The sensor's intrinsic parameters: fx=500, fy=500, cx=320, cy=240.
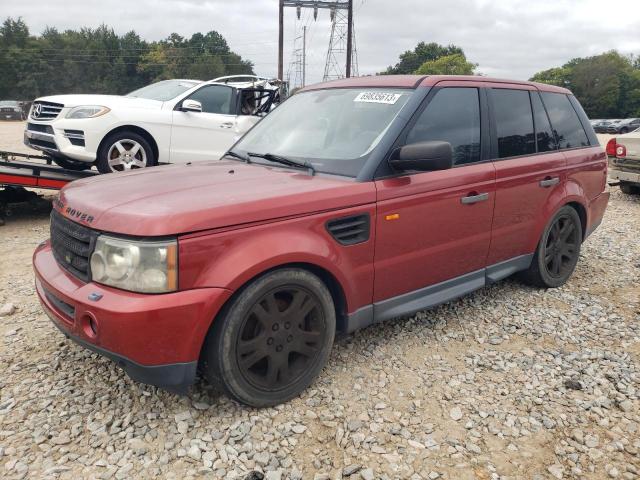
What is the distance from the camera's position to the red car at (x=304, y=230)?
2275 mm

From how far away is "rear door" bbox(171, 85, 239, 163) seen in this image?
24.0ft

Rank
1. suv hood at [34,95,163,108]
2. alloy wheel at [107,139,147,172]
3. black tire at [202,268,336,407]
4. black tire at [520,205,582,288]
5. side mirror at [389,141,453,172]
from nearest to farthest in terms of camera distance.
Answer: black tire at [202,268,336,407] → side mirror at [389,141,453,172] → black tire at [520,205,582,288] → suv hood at [34,95,163,108] → alloy wheel at [107,139,147,172]

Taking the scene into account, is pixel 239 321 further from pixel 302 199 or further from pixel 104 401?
pixel 104 401

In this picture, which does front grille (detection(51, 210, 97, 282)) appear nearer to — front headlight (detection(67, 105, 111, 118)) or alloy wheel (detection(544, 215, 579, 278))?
alloy wheel (detection(544, 215, 579, 278))

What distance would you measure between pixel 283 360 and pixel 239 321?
41 cm

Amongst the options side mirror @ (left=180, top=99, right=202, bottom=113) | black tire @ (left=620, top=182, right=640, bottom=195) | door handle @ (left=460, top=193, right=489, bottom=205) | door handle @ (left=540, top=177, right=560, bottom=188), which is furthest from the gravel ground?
black tire @ (left=620, top=182, right=640, bottom=195)

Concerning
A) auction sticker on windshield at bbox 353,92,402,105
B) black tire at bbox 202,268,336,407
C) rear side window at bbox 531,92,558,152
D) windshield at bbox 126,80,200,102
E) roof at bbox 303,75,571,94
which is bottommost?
black tire at bbox 202,268,336,407

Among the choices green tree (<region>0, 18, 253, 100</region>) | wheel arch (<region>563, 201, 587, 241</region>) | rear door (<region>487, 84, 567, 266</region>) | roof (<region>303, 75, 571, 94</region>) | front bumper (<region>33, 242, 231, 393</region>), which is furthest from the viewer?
green tree (<region>0, 18, 253, 100</region>)

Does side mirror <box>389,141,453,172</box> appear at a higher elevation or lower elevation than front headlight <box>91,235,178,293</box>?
higher

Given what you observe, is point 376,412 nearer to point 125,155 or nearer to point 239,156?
point 239,156

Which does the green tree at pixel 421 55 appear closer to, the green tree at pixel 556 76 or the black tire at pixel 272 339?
the green tree at pixel 556 76

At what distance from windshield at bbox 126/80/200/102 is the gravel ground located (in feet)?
15.1

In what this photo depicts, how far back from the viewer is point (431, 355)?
11.0 feet

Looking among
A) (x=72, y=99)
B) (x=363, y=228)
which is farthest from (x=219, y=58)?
(x=363, y=228)
